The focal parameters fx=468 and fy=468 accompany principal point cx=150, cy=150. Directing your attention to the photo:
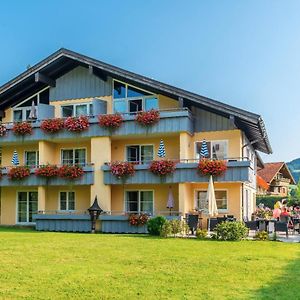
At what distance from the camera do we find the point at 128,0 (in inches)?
706

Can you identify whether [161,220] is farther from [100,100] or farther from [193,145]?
[100,100]

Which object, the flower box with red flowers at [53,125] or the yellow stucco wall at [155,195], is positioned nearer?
the yellow stucco wall at [155,195]

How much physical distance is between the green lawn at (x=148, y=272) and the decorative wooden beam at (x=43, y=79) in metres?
13.9

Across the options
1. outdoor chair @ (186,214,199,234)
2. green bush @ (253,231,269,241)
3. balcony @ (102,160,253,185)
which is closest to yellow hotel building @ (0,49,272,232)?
balcony @ (102,160,253,185)

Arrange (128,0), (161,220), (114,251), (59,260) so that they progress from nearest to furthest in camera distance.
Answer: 1. (59,260)
2. (114,251)
3. (128,0)
4. (161,220)

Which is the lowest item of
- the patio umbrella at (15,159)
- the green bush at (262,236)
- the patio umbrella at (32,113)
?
the green bush at (262,236)

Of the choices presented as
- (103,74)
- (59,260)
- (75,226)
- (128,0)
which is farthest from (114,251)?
→ (103,74)

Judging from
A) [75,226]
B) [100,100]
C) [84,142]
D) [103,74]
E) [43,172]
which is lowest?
[75,226]

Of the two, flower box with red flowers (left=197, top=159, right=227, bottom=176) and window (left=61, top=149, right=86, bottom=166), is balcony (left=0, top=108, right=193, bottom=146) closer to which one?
window (left=61, top=149, right=86, bottom=166)

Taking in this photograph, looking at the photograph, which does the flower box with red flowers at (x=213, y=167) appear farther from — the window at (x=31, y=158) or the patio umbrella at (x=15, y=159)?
the patio umbrella at (x=15, y=159)

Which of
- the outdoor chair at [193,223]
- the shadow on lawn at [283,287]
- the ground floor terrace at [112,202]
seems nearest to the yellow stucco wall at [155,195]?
the ground floor terrace at [112,202]

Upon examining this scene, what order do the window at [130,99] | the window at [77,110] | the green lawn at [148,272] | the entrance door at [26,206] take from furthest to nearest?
the entrance door at [26,206]
the window at [77,110]
the window at [130,99]
the green lawn at [148,272]

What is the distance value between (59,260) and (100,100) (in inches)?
613

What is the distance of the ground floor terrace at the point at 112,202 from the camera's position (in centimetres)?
2475
